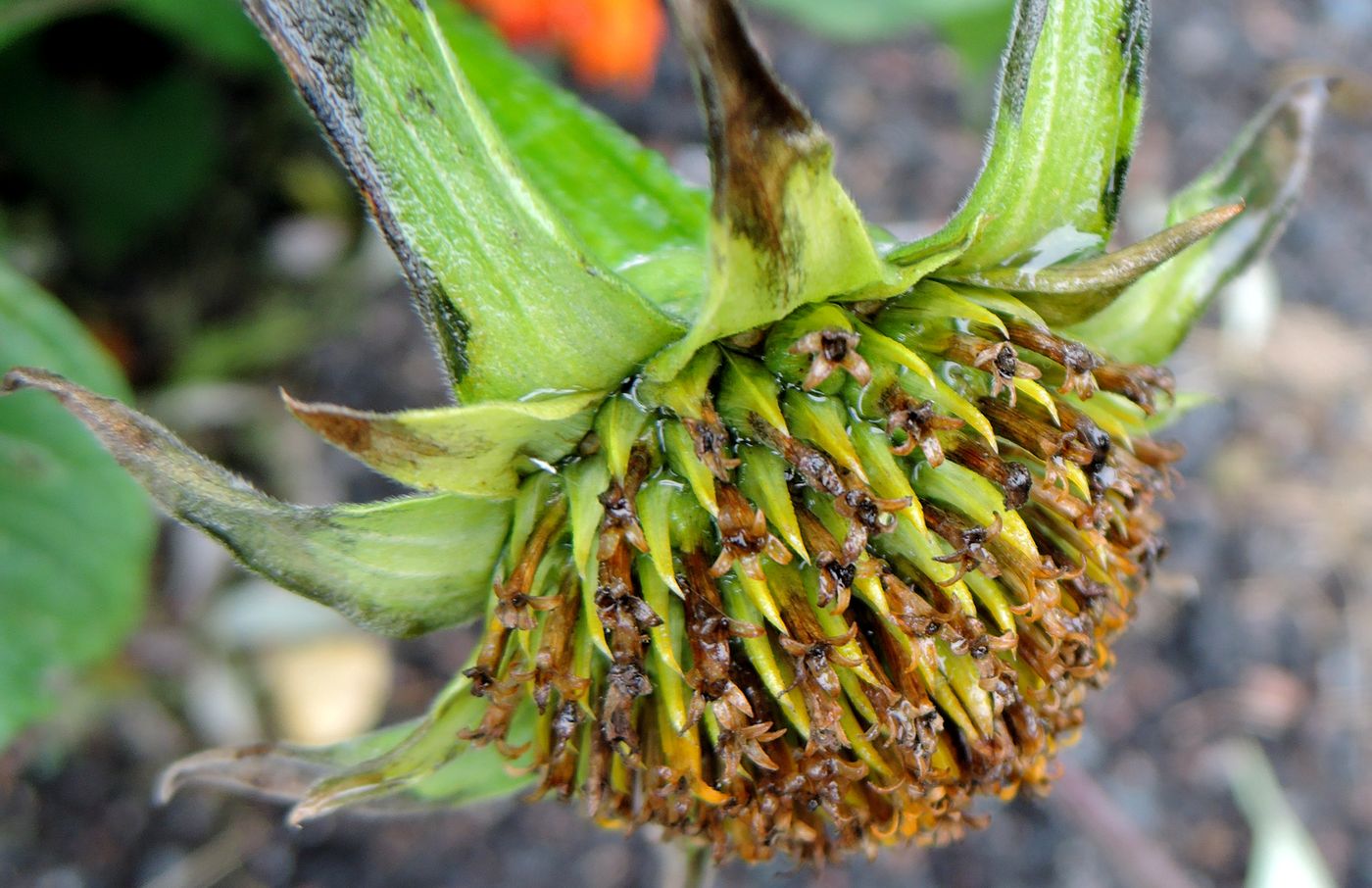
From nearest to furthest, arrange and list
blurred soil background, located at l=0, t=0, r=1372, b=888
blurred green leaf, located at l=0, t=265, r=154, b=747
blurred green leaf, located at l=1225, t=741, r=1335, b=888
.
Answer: blurred green leaf, located at l=0, t=265, r=154, b=747, blurred green leaf, located at l=1225, t=741, r=1335, b=888, blurred soil background, located at l=0, t=0, r=1372, b=888

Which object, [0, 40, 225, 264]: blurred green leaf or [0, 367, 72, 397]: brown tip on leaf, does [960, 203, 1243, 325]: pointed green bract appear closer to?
[0, 367, 72, 397]: brown tip on leaf

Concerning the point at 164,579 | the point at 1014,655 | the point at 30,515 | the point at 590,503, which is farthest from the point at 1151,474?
the point at 164,579

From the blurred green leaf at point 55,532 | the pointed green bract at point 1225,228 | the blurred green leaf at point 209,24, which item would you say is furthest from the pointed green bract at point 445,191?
the blurred green leaf at point 209,24

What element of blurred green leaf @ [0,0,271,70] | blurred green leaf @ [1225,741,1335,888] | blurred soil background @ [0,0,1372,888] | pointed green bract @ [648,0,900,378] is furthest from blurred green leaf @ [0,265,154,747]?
blurred green leaf @ [1225,741,1335,888]

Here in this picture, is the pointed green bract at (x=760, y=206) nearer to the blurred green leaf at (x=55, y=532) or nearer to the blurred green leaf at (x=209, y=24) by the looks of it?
the blurred green leaf at (x=55, y=532)

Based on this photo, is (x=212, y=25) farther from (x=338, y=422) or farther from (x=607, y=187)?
(x=338, y=422)

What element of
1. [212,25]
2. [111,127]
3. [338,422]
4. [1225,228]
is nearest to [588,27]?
[212,25]
